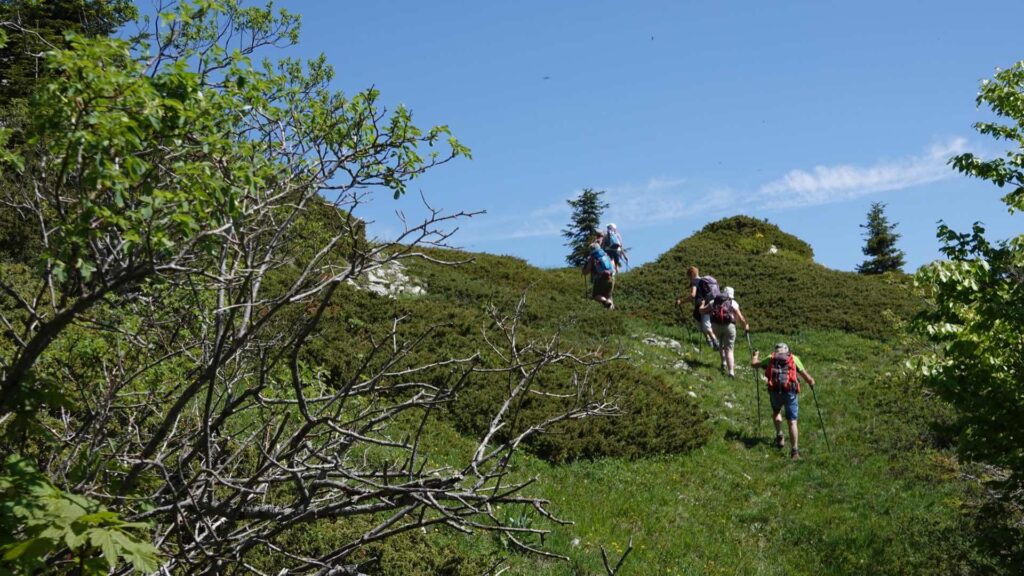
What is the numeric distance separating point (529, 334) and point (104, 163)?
16.2 metres

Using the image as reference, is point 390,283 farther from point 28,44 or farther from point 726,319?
point 28,44

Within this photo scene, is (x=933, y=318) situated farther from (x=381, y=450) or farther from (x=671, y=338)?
(x=671, y=338)

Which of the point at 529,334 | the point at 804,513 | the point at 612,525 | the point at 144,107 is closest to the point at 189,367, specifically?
the point at 144,107

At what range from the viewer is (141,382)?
6.98 m

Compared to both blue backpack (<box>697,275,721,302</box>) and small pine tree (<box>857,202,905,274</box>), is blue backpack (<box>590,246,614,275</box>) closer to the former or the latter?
blue backpack (<box>697,275,721,302</box>)

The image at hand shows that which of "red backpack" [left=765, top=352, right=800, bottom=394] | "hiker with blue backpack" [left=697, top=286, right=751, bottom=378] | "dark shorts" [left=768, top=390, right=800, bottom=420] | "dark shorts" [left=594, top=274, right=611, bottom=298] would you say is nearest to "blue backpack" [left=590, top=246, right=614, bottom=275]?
"dark shorts" [left=594, top=274, right=611, bottom=298]

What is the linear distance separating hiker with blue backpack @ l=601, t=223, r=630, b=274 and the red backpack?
29.3 feet

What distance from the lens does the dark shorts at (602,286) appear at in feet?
81.1

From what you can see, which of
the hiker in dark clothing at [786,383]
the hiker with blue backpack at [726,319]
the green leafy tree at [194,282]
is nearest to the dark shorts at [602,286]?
the hiker with blue backpack at [726,319]

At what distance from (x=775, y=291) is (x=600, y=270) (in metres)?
9.49

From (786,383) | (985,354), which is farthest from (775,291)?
(985,354)

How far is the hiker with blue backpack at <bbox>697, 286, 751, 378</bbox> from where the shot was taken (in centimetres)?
1909

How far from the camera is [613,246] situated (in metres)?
23.4

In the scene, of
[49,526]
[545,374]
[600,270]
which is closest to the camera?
[49,526]
